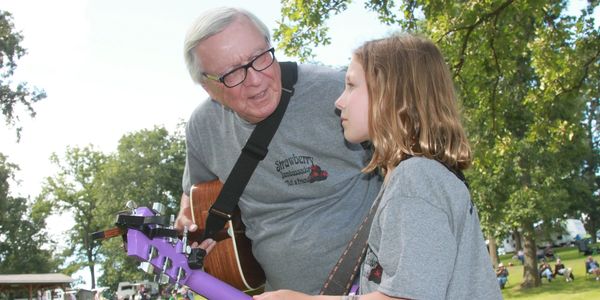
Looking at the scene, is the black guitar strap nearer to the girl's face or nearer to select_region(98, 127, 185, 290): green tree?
the girl's face

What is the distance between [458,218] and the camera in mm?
1988

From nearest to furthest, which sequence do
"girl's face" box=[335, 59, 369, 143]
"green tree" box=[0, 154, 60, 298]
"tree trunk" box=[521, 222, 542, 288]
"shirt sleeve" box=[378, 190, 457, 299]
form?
"shirt sleeve" box=[378, 190, 457, 299] → "girl's face" box=[335, 59, 369, 143] → "tree trunk" box=[521, 222, 542, 288] → "green tree" box=[0, 154, 60, 298]

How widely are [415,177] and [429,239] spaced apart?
0.20m

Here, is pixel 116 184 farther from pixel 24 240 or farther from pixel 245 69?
pixel 245 69

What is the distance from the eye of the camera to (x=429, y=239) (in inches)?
75.0

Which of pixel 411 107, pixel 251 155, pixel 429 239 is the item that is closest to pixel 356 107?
pixel 411 107

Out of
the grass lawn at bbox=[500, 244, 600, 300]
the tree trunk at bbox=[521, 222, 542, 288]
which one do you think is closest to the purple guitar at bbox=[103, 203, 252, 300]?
the grass lawn at bbox=[500, 244, 600, 300]

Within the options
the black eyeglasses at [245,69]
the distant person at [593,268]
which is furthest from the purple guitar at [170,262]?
the distant person at [593,268]

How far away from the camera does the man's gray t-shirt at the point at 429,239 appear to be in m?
1.90

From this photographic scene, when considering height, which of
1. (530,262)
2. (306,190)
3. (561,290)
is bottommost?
(561,290)

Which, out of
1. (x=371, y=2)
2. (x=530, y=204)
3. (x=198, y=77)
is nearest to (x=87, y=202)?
(x=530, y=204)

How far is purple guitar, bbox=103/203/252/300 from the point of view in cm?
288

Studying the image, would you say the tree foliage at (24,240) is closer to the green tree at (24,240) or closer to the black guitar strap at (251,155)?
the green tree at (24,240)

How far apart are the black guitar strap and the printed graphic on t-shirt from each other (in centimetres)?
13
